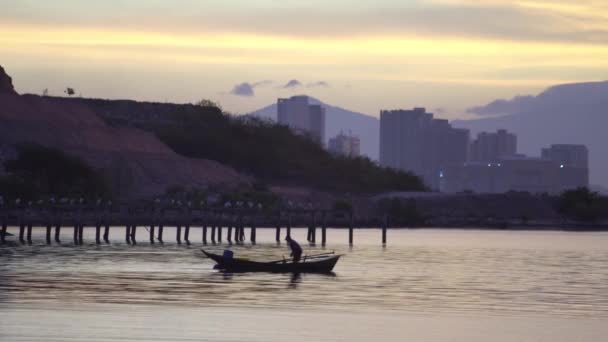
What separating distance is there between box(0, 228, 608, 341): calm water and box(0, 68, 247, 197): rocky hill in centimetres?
8530

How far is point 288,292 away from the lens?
52875 millimetres

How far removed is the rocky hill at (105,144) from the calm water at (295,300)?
85302mm

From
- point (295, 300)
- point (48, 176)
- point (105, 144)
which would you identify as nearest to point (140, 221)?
point (48, 176)

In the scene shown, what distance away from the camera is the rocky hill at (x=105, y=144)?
6511 inches

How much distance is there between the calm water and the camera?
40000mm

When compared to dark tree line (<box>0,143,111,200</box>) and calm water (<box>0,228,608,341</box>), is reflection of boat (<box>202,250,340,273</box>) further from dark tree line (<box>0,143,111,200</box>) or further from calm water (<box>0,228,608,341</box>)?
dark tree line (<box>0,143,111,200</box>)

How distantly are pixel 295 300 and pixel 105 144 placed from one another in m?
135

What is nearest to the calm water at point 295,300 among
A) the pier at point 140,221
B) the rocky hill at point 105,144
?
the pier at point 140,221

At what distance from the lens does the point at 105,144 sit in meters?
182

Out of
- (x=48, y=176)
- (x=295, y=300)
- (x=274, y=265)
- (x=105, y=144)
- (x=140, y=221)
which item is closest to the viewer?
(x=295, y=300)

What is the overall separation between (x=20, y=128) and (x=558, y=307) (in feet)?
429

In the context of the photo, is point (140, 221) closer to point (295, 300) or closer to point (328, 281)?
point (328, 281)

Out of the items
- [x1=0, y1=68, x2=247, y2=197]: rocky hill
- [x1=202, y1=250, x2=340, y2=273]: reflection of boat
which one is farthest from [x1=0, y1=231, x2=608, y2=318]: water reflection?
[x1=0, y1=68, x2=247, y2=197]: rocky hill

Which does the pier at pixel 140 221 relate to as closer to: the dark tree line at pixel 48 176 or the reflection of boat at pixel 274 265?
the dark tree line at pixel 48 176
